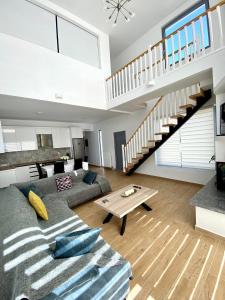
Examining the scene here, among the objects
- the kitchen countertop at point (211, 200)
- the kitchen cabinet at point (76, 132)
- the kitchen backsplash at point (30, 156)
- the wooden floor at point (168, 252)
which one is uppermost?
the kitchen cabinet at point (76, 132)

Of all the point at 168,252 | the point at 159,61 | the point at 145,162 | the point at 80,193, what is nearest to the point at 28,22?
the point at 159,61

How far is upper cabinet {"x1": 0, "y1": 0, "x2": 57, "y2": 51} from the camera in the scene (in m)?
3.19

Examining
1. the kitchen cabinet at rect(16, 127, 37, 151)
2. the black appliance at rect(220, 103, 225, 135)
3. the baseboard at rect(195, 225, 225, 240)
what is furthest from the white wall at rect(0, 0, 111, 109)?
the baseboard at rect(195, 225, 225, 240)

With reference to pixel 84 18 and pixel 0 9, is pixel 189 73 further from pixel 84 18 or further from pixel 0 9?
pixel 0 9

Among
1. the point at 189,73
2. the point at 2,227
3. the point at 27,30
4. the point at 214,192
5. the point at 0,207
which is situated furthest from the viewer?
the point at 27,30

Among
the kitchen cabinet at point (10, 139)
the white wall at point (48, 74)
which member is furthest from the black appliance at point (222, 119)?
the kitchen cabinet at point (10, 139)

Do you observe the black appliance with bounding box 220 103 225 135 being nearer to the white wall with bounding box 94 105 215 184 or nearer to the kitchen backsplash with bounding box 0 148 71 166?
the white wall with bounding box 94 105 215 184

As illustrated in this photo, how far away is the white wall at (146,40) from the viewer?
4.32 m

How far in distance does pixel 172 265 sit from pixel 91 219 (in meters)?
1.56

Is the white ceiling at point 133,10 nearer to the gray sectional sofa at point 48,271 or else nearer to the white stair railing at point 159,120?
the white stair railing at point 159,120

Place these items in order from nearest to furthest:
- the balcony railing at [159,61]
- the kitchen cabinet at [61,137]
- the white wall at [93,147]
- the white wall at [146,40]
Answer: the balcony railing at [159,61], the white wall at [146,40], the kitchen cabinet at [61,137], the white wall at [93,147]

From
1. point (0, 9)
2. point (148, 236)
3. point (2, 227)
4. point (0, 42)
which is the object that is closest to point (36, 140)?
point (0, 42)

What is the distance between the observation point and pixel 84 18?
438cm

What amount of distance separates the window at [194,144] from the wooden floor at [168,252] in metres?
1.68
